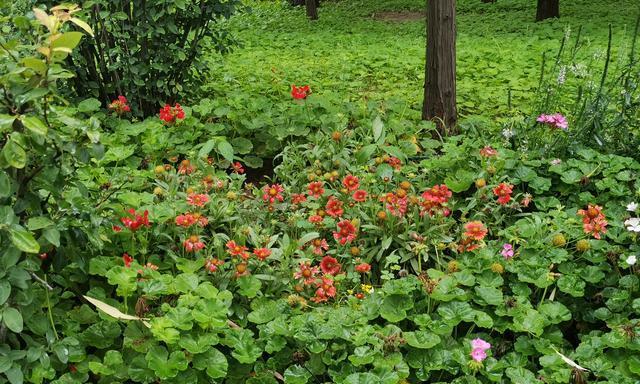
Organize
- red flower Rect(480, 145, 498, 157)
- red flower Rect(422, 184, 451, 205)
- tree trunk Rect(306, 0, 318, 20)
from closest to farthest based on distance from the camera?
1. red flower Rect(422, 184, 451, 205)
2. red flower Rect(480, 145, 498, 157)
3. tree trunk Rect(306, 0, 318, 20)

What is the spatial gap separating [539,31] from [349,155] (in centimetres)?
636

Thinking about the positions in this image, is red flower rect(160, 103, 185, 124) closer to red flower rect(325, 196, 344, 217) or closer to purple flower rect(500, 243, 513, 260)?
red flower rect(325, 196, 344, 217)

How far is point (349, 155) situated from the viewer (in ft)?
13.2

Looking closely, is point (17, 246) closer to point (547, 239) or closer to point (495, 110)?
point (547, 239)

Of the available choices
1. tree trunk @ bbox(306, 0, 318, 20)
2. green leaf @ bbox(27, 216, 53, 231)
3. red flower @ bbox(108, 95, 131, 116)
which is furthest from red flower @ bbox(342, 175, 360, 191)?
tree trunk @ bbox(306, 0, 318, 20)

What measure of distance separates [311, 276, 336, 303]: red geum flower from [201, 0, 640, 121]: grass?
89.1 inches

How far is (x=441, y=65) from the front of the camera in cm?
447

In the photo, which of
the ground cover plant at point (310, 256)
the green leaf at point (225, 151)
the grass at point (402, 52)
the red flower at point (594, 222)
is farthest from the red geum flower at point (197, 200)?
the grass at point (402, 52)

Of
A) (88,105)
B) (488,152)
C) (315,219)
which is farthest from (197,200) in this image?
(88,105)

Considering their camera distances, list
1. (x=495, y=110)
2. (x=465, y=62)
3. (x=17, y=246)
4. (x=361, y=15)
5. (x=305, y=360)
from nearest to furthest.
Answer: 1. (x=17, y=246)
2. (x=305, y=360)
3. (x=495, y=110)
4. (x=465, y=62)
5. (x=361, y=15)

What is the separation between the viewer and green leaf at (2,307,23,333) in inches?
79.2

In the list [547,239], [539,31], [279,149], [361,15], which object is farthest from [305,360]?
Result: [361,15]

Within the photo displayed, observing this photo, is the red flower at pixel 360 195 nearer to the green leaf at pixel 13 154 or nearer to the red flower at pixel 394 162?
the red flower at pixel 394 162

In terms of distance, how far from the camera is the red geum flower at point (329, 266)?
2.85 m
